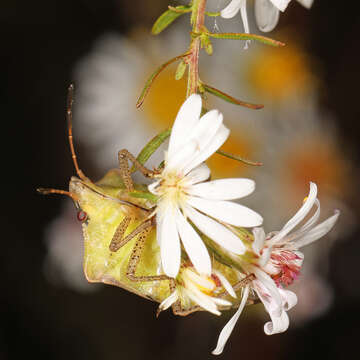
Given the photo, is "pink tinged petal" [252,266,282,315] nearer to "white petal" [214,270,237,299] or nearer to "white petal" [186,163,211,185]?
"white petal" [214,270,237,299]

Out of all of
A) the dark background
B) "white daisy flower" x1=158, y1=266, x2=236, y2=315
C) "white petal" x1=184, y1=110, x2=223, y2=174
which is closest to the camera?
"white petal" x1=184, y1=110, x2=223, y2=174

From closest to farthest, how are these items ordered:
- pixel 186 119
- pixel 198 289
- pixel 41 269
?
A: pixel 186 119, pixel 198 289, pixel 41 269

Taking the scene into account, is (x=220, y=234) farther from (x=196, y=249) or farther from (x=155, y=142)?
(x=155, y=142)

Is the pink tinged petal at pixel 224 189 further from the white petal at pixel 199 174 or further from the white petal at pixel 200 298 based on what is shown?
the white petal at pixel 200 298

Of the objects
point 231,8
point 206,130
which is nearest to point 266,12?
point 231,8

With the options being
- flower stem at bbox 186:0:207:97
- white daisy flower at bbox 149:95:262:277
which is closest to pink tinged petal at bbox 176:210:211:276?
white daisy flower at bbox 149:95:262:277

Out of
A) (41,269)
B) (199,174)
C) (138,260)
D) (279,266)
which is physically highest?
(199,174)

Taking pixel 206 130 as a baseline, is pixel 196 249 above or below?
below
